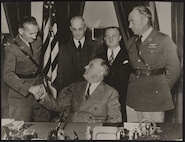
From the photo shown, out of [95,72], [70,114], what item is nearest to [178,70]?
[95,72]

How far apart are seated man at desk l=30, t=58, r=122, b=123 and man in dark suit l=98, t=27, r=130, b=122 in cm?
2

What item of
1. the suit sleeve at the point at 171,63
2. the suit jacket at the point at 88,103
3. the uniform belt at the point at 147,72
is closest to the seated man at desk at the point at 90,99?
the suit jacket at the point at 88,103

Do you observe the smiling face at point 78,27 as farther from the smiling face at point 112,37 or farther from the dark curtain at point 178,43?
the dark curtain at point 178,43

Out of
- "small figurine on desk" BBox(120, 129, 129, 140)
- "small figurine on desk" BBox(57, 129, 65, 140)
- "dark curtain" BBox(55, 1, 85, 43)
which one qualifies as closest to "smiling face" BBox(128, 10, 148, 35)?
"dark curtain" BBox(55, 1, 85, 43)

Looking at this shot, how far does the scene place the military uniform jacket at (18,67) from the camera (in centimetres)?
139

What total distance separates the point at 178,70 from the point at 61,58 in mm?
494

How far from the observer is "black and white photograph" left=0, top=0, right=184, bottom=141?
1375 millimetres

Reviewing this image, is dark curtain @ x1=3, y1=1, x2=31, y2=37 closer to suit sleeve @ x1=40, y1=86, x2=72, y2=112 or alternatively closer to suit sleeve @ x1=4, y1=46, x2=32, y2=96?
suit sleeve @ x1=4, y1=46, x2=32, y2=96

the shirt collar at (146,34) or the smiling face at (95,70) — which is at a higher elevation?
the shirt collar at (146,34)

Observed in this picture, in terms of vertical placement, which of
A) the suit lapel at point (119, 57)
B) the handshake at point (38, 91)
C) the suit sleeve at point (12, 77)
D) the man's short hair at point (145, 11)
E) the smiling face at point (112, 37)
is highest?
the man's short hair at point (145, 11)

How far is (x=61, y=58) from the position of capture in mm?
1391

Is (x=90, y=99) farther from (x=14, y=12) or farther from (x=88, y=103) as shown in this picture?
(x=14, y=12)

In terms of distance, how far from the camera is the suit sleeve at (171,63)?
4.50 feet

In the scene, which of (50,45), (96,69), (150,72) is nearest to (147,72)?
(150,72)
